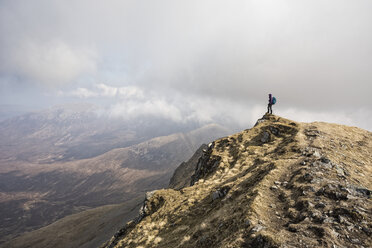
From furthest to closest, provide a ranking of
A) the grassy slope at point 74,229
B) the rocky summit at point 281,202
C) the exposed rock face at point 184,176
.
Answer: the grassy slope at point 74,229 → the exposed rock face at point 184,176 → the rocky summit at point 281,202

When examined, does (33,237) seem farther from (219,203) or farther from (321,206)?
(321,206)

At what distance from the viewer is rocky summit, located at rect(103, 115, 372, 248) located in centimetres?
1123

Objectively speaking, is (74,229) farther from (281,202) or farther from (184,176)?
(281,202)

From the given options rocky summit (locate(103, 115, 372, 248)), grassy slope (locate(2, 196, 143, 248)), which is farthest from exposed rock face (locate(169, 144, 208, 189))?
rocky summit (locate(103, 115, 372, 248))

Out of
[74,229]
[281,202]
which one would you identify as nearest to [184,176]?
[281,202]

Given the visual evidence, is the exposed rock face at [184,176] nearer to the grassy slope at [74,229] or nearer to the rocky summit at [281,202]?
the grassy slope at [74,229]

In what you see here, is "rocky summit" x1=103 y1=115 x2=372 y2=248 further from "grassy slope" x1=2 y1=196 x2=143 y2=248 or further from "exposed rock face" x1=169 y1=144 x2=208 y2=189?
"grassy slope" x1=2 y1=196 x2=143 y2=248

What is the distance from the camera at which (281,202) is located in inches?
603

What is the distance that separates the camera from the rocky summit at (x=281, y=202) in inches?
442

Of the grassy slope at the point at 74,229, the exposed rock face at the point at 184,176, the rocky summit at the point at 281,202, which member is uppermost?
the rocky summit at the point at 281,202

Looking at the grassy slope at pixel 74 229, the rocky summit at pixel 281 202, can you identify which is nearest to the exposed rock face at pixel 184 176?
the grassy slope at pixel 74 229

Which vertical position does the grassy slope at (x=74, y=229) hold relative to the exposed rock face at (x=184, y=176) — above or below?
below

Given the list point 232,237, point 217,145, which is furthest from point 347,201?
point 217,145

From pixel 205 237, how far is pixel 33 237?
645 feet
